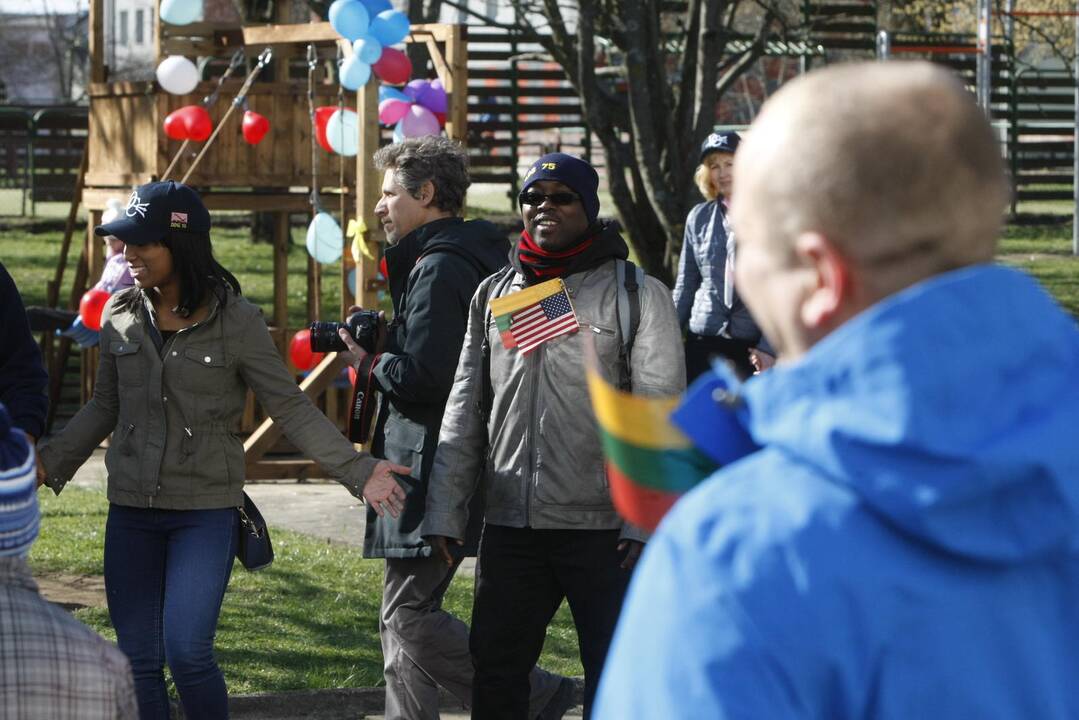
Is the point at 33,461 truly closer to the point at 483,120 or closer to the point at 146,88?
the point at 146,88

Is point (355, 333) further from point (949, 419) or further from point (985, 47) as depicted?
point (985, 47)

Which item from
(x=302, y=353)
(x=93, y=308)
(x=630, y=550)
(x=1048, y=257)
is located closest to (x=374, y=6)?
(x=302, y=353)

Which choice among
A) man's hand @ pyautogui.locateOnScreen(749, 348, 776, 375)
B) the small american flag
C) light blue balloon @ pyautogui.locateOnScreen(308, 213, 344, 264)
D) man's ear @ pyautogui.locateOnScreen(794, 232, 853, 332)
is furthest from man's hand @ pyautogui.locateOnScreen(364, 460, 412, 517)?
light blue balloon @ pyautogui.locateOnScreen(308, 213, 344, 264)

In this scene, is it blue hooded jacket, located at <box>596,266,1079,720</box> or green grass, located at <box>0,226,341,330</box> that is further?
green grass, located at <box>0,226,341,330</box>

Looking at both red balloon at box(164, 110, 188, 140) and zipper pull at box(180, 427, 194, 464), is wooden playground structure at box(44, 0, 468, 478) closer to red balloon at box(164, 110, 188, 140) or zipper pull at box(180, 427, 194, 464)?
red balloon at box(164, 110, 188, 140)

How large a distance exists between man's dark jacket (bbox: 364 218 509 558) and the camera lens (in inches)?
14.1

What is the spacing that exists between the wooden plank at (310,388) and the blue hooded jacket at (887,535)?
8632mm

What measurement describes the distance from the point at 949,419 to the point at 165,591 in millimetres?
3617

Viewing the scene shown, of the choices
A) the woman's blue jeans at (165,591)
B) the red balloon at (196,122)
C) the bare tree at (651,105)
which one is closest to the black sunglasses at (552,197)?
the woman's blue jeans at (165,591)

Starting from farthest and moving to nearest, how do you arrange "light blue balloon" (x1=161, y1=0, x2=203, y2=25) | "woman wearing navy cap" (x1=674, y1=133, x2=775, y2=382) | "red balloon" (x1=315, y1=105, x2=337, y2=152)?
"light blue balloon" (x1=161, y1=0, x2=203, y2=25)
"red balloon" (x1=315, y1=105, x2=337, y2=152)
"woman wearing navy cap" (x1=674, y1=133, x2=775, y2=382)

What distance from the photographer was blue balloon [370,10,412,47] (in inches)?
385

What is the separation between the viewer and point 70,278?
21.8 metres

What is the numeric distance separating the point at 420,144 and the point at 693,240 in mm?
Result: 2577

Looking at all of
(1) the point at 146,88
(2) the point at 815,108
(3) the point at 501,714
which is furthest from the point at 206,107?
(2) the point at 815,108
